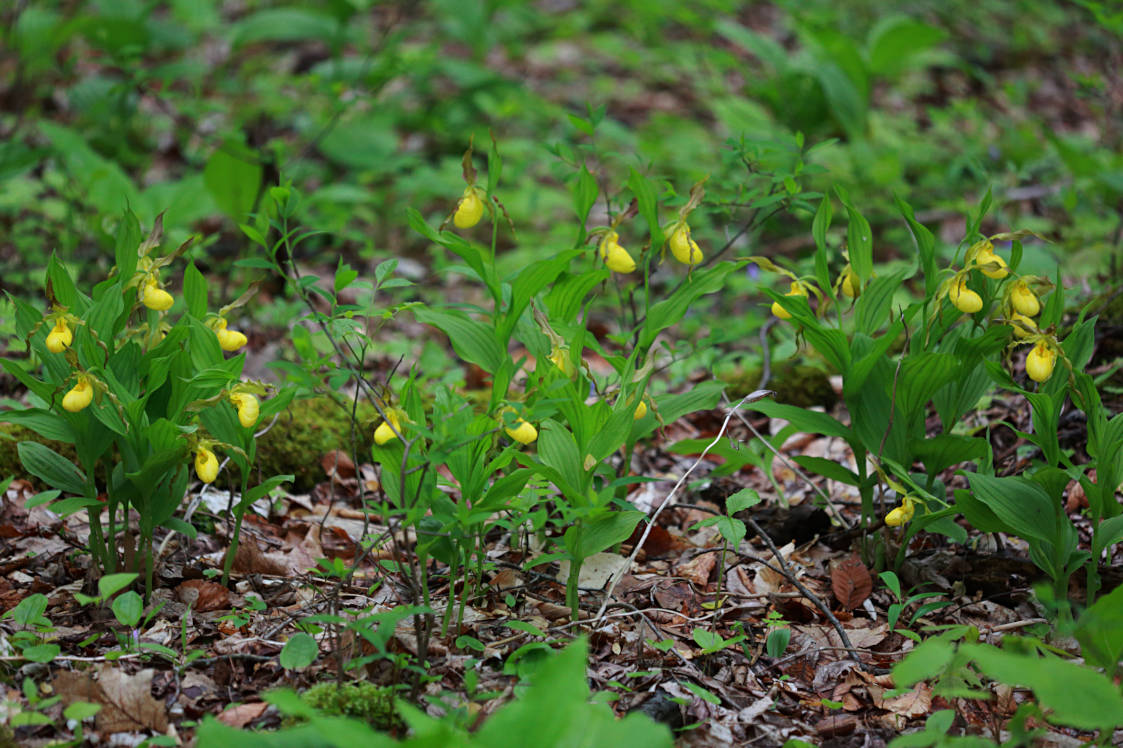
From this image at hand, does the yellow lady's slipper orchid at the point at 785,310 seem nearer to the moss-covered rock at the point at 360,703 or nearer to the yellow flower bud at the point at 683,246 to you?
the yellow flower bud at the point at 683,246

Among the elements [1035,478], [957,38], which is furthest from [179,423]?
[957,38]

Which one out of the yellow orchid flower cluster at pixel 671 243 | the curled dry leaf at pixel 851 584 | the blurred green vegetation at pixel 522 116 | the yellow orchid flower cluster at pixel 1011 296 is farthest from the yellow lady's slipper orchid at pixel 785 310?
the blurred green vegetation at pixel 522 116

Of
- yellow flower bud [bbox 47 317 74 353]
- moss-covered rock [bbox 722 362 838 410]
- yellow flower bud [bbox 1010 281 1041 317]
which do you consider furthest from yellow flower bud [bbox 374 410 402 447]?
moss-covered rock [bbox 722 362 838 410]

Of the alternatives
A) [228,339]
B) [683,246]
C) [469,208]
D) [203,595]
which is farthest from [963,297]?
[203,595]

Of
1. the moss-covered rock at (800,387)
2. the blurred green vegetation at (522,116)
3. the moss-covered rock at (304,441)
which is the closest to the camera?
the moss-covered rock at (304,441)

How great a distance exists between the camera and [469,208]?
1.80m

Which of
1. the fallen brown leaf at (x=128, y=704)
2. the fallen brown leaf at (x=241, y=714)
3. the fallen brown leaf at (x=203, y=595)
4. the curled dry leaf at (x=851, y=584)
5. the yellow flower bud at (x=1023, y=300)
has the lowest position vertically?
the curled dry leaf at (x=851, y=584)

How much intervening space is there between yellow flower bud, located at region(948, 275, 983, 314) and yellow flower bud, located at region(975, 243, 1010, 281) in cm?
4

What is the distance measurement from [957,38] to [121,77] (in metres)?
5.91

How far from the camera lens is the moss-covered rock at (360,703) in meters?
1.50

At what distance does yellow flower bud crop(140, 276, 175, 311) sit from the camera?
1.72 m

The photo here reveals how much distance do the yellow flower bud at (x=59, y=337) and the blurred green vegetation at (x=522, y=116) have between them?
179cm

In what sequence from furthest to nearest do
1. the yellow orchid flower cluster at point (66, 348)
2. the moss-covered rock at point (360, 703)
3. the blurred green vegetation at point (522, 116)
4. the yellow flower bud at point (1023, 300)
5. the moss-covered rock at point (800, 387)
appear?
the blurred green vegetation at point (522, 116) < the moss-covered rock at point (800, 387) < the yellow flower bud at point (1023, 300) < the yellow orchid flower cluster at point (66, 348) < the moss-covered rock at point (360, 703)

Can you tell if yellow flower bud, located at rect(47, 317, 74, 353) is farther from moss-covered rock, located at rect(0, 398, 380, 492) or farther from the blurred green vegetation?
the blurred green vegetation
